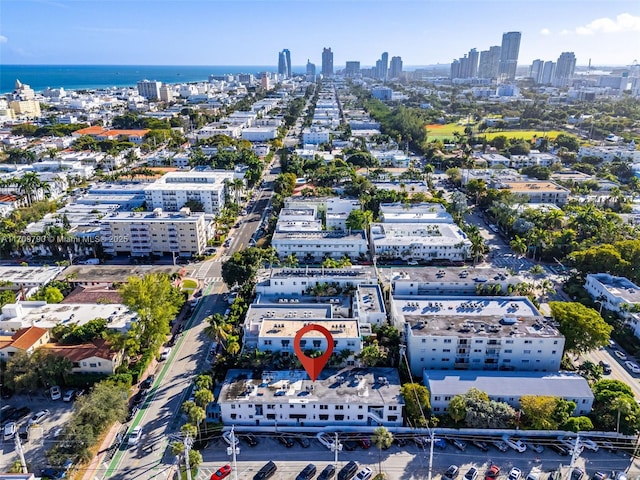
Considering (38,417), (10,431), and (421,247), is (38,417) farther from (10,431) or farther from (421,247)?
(421,247)

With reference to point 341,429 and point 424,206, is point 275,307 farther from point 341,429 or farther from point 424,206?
point 424,206

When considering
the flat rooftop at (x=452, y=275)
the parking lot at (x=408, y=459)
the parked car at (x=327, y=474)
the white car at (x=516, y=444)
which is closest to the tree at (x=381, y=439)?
the parking lot at (x=408, y=459)

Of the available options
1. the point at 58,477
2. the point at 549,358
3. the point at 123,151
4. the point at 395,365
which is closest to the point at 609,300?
the point at 549,358

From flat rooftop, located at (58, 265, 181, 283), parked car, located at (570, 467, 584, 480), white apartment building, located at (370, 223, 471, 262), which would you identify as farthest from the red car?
white apartment building, located at (370, 223, 471, 262)

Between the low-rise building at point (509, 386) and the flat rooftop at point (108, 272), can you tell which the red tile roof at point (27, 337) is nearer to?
the flat rooftop at point (108, 272)

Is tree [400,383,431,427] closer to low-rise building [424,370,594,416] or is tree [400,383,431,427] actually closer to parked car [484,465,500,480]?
low-rise building [424,370,594,416]

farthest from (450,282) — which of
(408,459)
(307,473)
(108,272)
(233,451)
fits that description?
(108,272)
